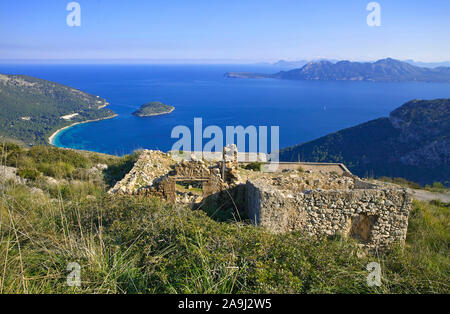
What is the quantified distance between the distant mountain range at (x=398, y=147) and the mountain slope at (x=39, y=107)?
54.8m

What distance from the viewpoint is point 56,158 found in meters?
13.5

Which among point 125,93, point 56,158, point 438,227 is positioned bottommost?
point 438,227

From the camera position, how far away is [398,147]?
179ft

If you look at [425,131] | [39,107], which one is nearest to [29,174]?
[425,131]

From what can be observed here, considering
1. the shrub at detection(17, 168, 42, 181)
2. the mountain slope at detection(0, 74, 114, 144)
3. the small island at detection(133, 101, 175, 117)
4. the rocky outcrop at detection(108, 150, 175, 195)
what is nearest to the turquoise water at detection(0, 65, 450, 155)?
the small island at detection(133, 101, 175, 117)

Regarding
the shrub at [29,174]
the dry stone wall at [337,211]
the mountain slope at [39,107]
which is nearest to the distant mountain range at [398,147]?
the dry stone wall at [337,211]

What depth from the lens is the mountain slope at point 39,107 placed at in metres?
69.9

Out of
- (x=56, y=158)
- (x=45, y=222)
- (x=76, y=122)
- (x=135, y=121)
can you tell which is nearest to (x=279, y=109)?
(x=135, y=121)

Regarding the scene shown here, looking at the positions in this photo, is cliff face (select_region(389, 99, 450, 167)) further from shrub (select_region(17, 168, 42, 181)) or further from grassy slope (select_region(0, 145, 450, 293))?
shrub (select_region(17, 168, 42, 181))

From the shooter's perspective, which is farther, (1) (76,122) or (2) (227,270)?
(1) (76,122)
